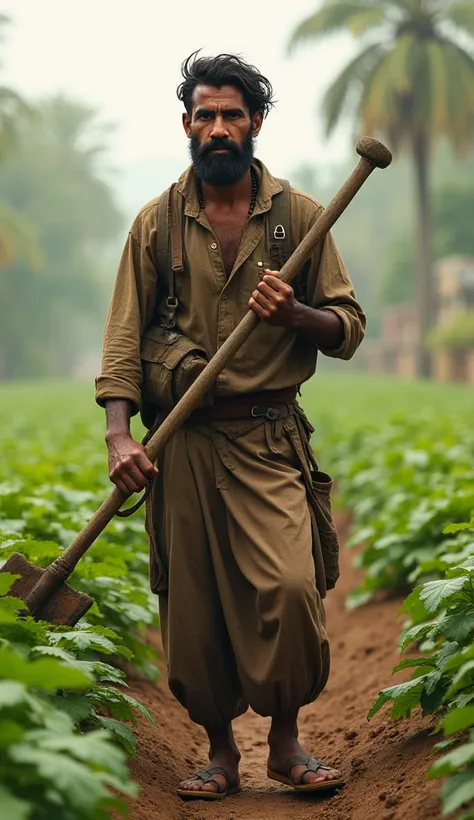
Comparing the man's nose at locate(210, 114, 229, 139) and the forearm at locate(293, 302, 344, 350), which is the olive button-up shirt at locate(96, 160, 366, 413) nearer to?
the forearm at locate(293, 302, 344, 350)

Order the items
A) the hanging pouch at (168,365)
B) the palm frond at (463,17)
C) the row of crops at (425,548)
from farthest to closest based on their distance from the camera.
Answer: the palm frond at (463,17), the hanging pouch at (168,365), the row of crops at (425,548)

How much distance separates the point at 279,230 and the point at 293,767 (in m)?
1.86

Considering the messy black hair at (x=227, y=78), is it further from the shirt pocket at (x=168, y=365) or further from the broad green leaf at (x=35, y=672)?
the broad green leaf at (x=35, y=672)

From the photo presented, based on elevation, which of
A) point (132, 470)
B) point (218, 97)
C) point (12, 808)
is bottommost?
point (12, 808)

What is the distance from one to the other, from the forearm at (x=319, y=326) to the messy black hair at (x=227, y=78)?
30.2 inches

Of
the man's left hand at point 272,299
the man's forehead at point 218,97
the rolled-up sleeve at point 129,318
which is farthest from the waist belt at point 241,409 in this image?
→ the man's forehead at point 218,97

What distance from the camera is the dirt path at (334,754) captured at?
4.03 metres

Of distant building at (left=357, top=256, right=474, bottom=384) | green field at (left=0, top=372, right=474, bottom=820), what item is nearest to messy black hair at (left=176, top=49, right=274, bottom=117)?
green field at (left=0, top=372, right=474, bottom=820)

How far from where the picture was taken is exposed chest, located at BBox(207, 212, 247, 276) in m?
4.54

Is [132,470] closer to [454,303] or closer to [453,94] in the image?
[453,94]

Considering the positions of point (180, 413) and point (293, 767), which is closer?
point (180, 413)

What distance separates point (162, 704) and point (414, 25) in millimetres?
38213

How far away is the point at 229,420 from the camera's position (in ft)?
14.8

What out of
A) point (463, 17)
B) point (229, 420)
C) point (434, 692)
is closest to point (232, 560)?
point (229, 420)
